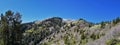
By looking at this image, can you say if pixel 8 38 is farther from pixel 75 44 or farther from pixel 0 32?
pixel 75 44

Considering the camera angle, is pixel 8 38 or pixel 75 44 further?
pixel 75 44

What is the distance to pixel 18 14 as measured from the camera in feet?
142

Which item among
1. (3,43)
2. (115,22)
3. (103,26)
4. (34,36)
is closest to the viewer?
(3,43)

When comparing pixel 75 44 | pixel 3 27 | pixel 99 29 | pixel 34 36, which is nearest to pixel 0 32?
pixel 3 27

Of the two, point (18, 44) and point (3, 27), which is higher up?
point (3, 27)

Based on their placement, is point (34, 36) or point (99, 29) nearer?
point (99, 29)

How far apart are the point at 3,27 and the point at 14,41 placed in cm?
285

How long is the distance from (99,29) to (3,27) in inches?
697

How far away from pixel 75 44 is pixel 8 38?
532 inches

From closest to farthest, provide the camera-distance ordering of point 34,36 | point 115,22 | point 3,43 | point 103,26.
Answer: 1. point 3,43
2. point 115,22
3. point 103,26
4. point 34,36

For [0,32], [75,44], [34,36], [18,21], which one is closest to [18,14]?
[18,21]

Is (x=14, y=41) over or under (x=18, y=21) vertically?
under

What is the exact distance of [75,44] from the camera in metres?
49.3

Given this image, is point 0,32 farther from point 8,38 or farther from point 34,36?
point 34,36
